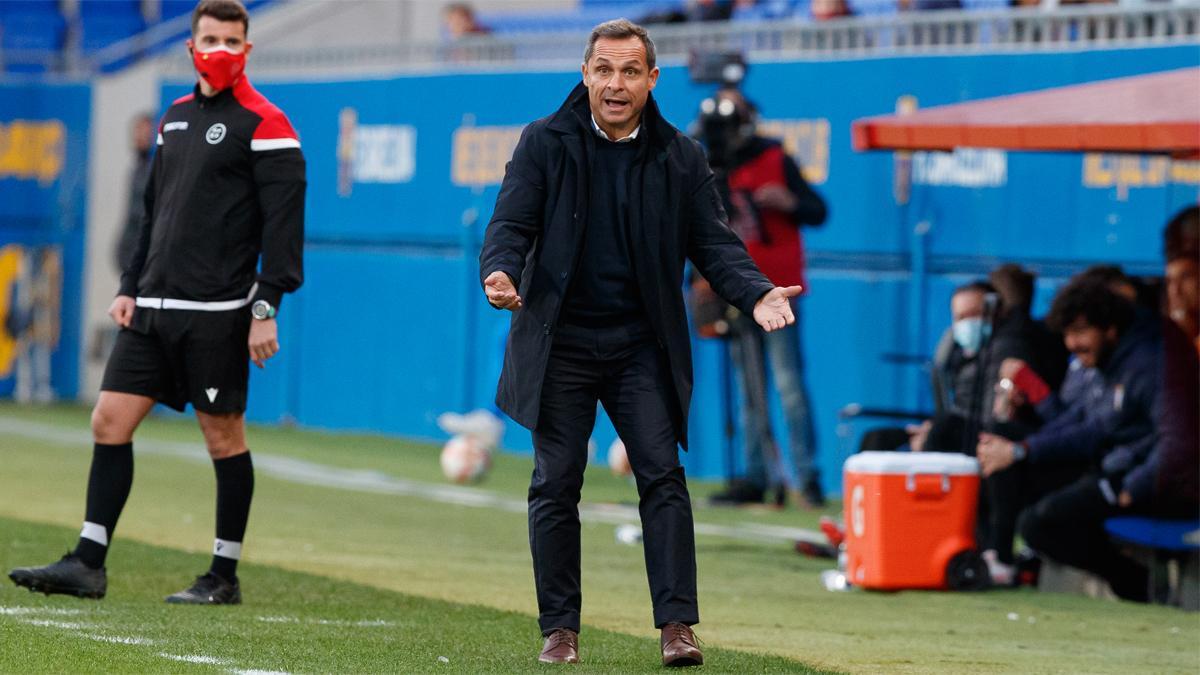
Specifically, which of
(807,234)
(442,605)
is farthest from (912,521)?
(807,234)

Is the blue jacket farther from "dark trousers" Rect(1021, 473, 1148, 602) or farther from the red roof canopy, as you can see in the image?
the red roof canopy

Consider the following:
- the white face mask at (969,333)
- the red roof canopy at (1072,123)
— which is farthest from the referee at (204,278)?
the white face mask at (969,333)

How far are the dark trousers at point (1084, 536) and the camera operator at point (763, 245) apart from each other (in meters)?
3.45

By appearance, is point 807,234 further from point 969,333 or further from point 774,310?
point 774,310

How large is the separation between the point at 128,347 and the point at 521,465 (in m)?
8.18

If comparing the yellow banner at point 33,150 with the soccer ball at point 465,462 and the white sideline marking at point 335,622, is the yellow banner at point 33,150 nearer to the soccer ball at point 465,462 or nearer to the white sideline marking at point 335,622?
the soccer ball at point 465,462

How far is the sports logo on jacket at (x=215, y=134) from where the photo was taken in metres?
7.77

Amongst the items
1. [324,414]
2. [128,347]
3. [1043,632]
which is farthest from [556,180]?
[324,414]

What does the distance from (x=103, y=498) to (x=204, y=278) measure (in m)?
0.84

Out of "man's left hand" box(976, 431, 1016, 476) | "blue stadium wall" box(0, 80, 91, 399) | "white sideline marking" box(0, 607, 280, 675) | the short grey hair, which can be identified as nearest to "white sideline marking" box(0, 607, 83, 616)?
"white sideline marking" box(0, 607, 280, 675)

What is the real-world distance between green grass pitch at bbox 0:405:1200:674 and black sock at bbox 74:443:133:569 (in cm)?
20

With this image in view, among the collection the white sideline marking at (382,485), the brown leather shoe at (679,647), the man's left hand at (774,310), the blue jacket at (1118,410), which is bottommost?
the white sideline marking at (382,485)

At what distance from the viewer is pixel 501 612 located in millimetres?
8023

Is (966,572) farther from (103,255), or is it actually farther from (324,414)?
(103,255)
